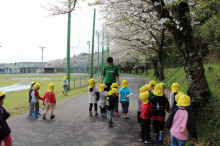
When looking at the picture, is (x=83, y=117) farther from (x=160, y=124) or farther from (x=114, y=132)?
(x=160, y=124)

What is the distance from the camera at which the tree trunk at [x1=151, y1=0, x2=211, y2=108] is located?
17.3 feet

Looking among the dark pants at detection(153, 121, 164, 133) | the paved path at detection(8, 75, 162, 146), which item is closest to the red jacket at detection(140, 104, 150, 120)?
the dark pants at detection(153, 121, 164, 133)

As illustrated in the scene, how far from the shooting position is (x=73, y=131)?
5.00 meters

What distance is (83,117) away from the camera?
6.49m

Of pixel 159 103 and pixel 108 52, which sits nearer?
pixel 159 103

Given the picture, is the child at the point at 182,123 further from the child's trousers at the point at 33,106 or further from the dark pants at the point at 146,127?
the child's trousers at the point at 33,106

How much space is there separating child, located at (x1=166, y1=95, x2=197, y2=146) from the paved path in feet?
4.02

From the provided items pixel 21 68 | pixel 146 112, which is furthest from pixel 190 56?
pixel 21 68

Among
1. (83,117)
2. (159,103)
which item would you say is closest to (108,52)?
(83,117)

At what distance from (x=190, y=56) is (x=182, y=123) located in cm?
282

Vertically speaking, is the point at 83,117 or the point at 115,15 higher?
the point at 115,15

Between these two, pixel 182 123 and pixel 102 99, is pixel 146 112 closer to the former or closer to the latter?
pixel 182 123

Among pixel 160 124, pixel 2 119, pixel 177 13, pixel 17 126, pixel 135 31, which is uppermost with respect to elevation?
pixel 135 31

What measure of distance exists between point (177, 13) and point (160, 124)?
3.49 m
